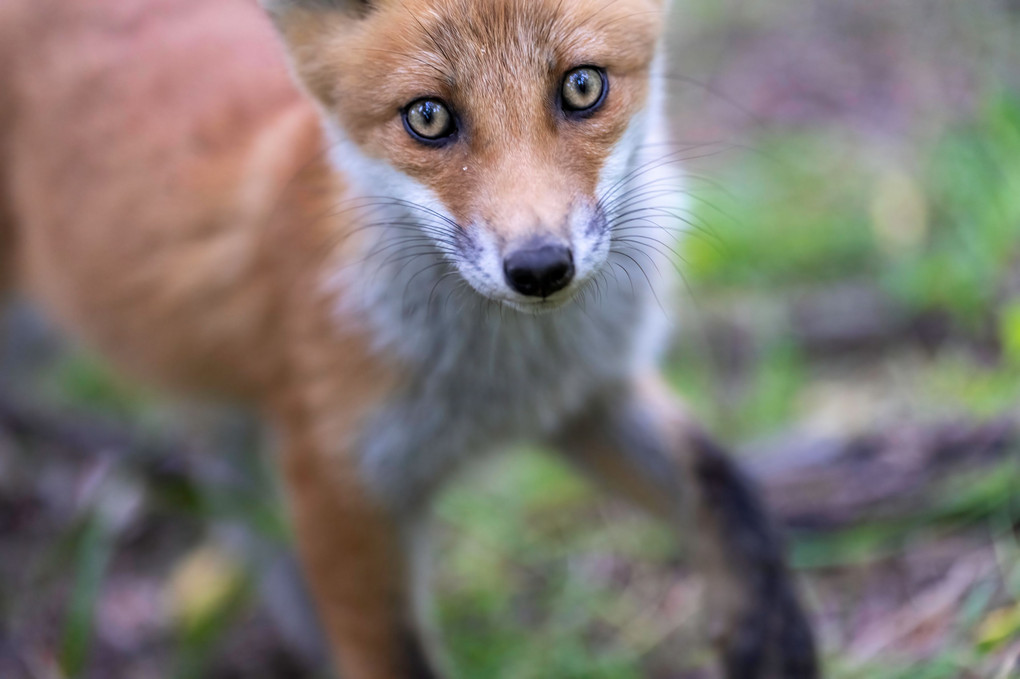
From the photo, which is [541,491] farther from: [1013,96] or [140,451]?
[1013,96]

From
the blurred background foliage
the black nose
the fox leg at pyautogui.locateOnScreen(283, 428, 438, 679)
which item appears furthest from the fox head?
the fox leg at pyautogui.locateOnScreen(283, 428, 438, 679)

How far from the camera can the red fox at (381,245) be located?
2.16 meters

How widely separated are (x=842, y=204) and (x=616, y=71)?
3.15 metres

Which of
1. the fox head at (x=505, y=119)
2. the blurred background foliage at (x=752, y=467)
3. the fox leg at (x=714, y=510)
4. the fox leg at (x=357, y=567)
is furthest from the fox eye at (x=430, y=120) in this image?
the fox leg at (x=714, y=510)

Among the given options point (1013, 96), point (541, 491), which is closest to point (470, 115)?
point (541, 491)

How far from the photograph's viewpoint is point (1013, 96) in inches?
173

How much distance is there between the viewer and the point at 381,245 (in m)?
2.71

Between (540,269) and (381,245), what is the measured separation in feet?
2.92

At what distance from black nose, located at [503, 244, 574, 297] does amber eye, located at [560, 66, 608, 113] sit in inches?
16.4

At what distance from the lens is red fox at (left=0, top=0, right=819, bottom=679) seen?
2.16 meters

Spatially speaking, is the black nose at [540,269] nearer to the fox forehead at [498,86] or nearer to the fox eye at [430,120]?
the fox forehead at [498,86]

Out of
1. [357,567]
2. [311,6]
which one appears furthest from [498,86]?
[357,567]

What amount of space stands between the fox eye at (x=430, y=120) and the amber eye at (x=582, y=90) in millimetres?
250

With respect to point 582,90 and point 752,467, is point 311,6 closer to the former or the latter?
point 582,90
